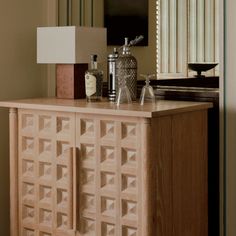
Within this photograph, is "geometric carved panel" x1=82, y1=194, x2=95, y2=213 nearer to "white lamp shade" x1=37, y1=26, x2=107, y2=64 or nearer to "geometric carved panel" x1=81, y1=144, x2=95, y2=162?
"geometric carved panel" x1=81, y1=144, x2=95, y2=162

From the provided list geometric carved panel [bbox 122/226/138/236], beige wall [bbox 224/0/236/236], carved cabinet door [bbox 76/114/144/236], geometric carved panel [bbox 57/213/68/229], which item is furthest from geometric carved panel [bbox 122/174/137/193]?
beige wall [bbox 224/0/236/236]

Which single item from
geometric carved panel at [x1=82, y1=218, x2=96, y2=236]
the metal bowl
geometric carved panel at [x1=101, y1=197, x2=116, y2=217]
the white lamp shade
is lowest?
geometric carved panel at [x1=82, y1=218, x2=96, y2=236]

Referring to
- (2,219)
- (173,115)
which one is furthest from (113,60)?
(2,219)

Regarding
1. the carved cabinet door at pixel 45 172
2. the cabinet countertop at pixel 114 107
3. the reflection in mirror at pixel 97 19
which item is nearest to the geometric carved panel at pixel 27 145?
the carved cabinet door at pixel 45 172

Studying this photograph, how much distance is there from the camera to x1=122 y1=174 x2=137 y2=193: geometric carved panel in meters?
2.41

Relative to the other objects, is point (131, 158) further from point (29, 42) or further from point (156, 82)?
point (29, 42)

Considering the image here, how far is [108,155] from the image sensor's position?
2.48 meters

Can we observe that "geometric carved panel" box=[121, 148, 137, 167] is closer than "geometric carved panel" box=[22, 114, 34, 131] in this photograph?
Yes

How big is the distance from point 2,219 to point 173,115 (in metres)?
1.21

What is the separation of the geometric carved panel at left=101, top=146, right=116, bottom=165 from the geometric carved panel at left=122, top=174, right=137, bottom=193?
0.09m

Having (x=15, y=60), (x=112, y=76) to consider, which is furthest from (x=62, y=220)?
(x=15, y=60)

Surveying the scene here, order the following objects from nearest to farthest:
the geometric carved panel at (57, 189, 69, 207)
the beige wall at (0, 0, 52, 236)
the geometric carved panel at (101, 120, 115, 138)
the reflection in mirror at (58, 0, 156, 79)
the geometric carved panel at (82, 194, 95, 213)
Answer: the geometric carved panel at (101, 120, 115, 138)
the geometric carved panel at (82, 194, 95, 213)
the geometric carved panel at (57, 189, 69, 207)
the reflection in mirror at (58, 0, 156, 79)
the beige wall at (0, 0, 52, 236)

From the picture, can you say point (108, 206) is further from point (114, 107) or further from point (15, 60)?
point (15, 60)

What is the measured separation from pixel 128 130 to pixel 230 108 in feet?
1.68
